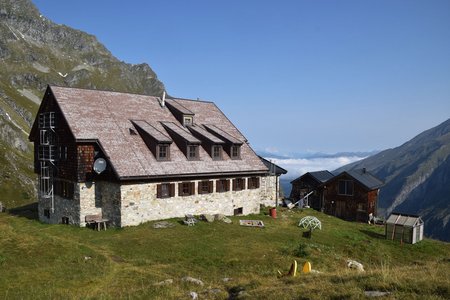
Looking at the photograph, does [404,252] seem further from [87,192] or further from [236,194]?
[87,192]

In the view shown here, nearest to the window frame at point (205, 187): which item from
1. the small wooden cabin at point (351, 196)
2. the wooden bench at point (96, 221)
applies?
the wooden bench at point (96, 221)

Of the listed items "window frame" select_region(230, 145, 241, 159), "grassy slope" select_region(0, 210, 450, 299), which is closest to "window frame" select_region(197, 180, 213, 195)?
"grassy slope" select_region(0, 210, 450, 299)

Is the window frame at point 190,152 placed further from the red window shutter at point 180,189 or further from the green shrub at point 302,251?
the green shrub at point 302,251

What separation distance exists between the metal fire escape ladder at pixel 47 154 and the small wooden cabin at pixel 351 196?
34165 millimetres

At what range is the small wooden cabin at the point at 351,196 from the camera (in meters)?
48.0

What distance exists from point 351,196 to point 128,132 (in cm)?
2997

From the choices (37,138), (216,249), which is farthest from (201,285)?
(37,138)

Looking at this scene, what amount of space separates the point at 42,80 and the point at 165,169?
174m

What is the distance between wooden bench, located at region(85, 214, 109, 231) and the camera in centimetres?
3125

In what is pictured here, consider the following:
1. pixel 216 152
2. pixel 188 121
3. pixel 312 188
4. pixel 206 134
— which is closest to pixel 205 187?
pixel 216 152

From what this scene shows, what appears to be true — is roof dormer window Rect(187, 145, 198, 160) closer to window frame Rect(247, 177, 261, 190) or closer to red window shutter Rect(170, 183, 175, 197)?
red window shutter Rect(170, 183, 175, 197)

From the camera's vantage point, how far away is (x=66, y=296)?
15.7m

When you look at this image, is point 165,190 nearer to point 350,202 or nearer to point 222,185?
point 222,185

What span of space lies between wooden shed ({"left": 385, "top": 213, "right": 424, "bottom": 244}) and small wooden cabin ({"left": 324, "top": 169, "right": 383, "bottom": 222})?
400 inches
